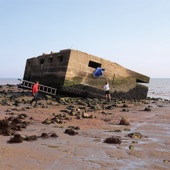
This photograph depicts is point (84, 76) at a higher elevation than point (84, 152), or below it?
higher

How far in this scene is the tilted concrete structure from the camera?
59.0 feet

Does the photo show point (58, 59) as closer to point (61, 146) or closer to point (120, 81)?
point (120, 81)

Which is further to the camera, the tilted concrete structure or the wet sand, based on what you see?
the tilted concrete structure

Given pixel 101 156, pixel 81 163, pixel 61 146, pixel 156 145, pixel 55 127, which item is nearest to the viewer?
pixel 81 163

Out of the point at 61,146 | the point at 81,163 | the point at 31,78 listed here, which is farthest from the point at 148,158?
the point at 31,78

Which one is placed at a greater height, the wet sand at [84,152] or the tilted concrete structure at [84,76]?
the tilted concrete structure at [84,76]

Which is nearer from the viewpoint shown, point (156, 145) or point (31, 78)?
point (156, 145)

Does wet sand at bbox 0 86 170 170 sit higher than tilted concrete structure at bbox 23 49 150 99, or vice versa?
tilted concrete structure at bbox 23 49 150 99

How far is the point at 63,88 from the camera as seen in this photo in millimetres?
17828

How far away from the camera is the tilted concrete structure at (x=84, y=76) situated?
1797cm

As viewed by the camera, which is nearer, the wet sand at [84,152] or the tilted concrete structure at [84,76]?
the wet sand at [84,152]

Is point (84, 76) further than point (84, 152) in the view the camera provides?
Yes

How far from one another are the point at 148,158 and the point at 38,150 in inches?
74.4

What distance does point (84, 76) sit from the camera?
60.6ft
